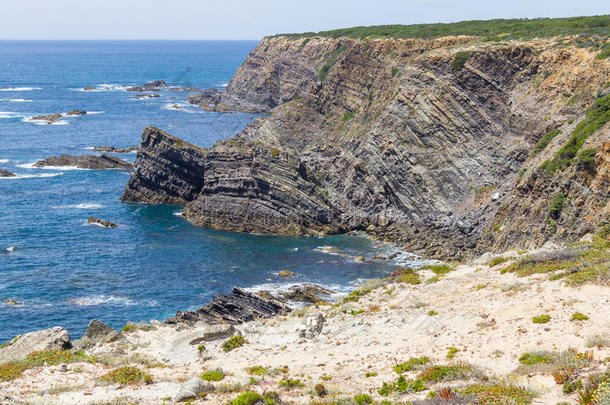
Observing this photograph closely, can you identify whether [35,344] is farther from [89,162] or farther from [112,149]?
[112,149]

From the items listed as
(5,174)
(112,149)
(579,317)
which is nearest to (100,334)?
(579,317)

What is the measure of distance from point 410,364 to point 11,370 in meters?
20.2

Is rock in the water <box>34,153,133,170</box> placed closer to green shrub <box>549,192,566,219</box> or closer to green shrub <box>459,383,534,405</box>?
green shrub <box>549,192,566,219</box>

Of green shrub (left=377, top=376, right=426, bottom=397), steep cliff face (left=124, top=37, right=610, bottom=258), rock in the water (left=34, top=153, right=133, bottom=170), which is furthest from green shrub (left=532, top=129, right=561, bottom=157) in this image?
rock in the water (left=34, top=153, right=133, bottom=170)

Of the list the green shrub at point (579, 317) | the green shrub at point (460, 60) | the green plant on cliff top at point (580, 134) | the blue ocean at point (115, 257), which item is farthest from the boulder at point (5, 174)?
the green shrub at point (579, 317)

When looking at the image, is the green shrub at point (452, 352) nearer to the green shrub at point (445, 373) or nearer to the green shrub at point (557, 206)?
the green shrub at point (445, 373)

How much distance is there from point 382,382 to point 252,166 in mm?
57398

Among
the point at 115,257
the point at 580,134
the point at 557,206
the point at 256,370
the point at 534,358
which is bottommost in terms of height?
the point at 115,257

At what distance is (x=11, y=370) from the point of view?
30.1 m

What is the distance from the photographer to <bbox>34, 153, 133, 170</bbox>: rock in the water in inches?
4122

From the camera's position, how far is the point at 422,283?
39.3 metres

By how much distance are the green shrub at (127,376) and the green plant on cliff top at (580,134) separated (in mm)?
→ 42600

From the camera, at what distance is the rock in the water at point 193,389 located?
24.5m

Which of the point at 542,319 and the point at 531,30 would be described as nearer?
the point at 542,319
